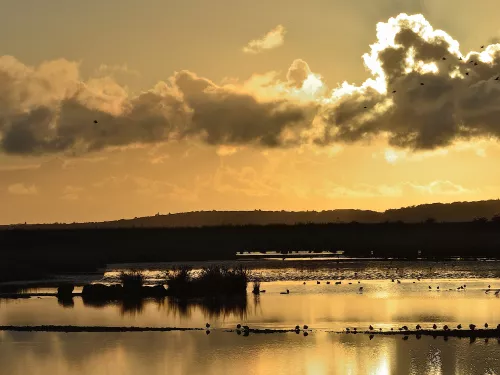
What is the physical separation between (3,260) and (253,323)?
217 ft

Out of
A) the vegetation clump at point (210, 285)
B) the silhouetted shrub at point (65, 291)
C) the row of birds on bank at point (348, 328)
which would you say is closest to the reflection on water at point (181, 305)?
the silhouetted shrub at point (65, 291)

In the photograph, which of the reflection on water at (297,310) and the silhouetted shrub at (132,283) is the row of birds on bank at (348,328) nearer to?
the reflection on water at (297,310)

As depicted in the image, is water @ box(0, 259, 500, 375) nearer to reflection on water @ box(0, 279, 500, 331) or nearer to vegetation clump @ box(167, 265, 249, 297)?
reflection on water @ box(0, 279, 500, 331)

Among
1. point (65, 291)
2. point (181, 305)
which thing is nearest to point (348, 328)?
point (181, 305)

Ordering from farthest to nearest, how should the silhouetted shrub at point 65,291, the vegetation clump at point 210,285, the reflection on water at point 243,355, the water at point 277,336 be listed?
the vegetation clump at point 210,285 → the silhouetted shrub at point 65,291 → the water at point 277,336 → the reflection on water at point 243,355

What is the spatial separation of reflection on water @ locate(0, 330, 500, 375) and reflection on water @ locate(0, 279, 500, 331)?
4.53m

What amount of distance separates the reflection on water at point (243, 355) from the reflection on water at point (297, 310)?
4.53 m

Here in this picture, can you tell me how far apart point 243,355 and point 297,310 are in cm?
1543

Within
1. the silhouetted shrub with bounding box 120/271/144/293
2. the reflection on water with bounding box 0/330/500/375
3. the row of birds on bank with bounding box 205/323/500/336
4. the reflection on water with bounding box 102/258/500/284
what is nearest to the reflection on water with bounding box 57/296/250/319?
the silhouetted shrub with bounding box 120/271/144/293

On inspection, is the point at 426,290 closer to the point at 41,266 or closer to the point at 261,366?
the point at 261,366

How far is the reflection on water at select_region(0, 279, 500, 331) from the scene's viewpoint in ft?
182

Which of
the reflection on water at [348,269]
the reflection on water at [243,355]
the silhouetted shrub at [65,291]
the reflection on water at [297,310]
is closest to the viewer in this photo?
the reflection on water at [243,355]

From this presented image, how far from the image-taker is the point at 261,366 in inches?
1686

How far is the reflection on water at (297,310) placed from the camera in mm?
55438
